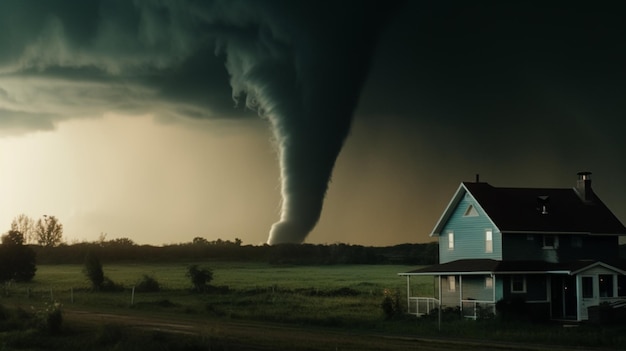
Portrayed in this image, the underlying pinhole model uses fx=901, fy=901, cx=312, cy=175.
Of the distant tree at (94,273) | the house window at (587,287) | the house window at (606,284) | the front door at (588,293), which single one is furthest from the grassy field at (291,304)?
the house window at (606,284)

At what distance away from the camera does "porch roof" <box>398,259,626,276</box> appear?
5371cm

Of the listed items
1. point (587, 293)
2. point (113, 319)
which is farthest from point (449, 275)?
point (113, 319)

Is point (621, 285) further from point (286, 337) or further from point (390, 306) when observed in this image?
point (286, 337)

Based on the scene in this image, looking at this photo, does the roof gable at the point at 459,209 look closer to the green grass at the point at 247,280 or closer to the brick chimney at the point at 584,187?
the brick chimney at the point at 584,187

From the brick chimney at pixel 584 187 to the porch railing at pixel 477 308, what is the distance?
43.3 ft

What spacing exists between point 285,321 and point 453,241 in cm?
1500

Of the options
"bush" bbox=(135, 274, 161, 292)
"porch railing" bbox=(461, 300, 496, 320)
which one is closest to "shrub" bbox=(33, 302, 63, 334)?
"porch railing" bbox=(461, 300, 496, 320)

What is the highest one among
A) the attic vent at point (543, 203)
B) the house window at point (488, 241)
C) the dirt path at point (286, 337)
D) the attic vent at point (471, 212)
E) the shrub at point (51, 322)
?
the attic vent at point (543, 203)

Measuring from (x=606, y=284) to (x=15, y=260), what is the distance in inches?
2895

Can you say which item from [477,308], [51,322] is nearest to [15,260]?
[477,308]

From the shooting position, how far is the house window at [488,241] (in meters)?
58.2

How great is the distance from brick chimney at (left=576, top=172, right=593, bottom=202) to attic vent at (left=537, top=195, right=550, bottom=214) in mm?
4414

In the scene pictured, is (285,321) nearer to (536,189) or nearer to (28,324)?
(28,324)

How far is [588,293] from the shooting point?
2189 inches
